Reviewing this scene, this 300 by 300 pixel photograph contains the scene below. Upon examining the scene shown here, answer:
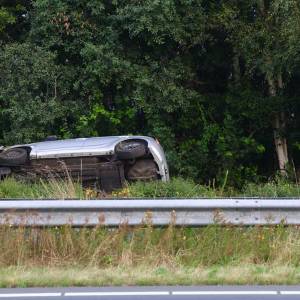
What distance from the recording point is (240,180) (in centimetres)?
1806

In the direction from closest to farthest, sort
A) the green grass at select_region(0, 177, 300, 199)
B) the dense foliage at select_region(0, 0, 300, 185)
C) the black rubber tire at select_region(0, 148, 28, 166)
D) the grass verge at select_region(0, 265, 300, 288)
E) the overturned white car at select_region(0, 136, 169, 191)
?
the grass verge at select_region(0, 265, 300, 288), the green grass at select_region(0, 177, 300, 199), the overturned white car at select_region(0, 136, 169, 191), the black rubber tire at select_region(0, 148, 28, 166), the dense foliage at select_region(0, 0, 300, 185)

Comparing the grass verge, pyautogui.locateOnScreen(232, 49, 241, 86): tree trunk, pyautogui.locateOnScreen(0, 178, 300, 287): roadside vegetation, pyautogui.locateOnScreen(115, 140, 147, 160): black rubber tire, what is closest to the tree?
pyautogui.locateOnScreen(232, 49, 241, 86): tree trunk

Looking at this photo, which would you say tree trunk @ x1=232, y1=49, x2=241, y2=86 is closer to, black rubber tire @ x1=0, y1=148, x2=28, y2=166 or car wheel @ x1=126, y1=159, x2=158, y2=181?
car wheel @ x1=126, y1=159, x2=158, y2=181

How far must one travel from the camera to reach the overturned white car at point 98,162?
1201cm

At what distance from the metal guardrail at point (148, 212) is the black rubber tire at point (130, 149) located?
434 cm

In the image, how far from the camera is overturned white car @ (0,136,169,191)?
39.4 feet

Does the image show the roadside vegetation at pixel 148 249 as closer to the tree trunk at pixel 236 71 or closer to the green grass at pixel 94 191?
the green grass at pixel 94 191

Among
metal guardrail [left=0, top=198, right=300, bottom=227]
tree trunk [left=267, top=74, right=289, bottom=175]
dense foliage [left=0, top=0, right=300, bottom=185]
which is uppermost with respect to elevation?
dense foliage [left=0, top=0, right=300, bottom=185]

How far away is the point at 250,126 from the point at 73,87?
5.24 m

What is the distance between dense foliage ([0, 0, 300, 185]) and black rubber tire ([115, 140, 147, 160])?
4.38 m

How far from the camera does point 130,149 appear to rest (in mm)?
12117

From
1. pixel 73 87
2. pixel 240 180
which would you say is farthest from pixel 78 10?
pixel 240 180

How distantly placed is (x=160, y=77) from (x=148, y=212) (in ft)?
31.5

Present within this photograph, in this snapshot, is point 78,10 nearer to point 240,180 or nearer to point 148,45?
point 148,45
